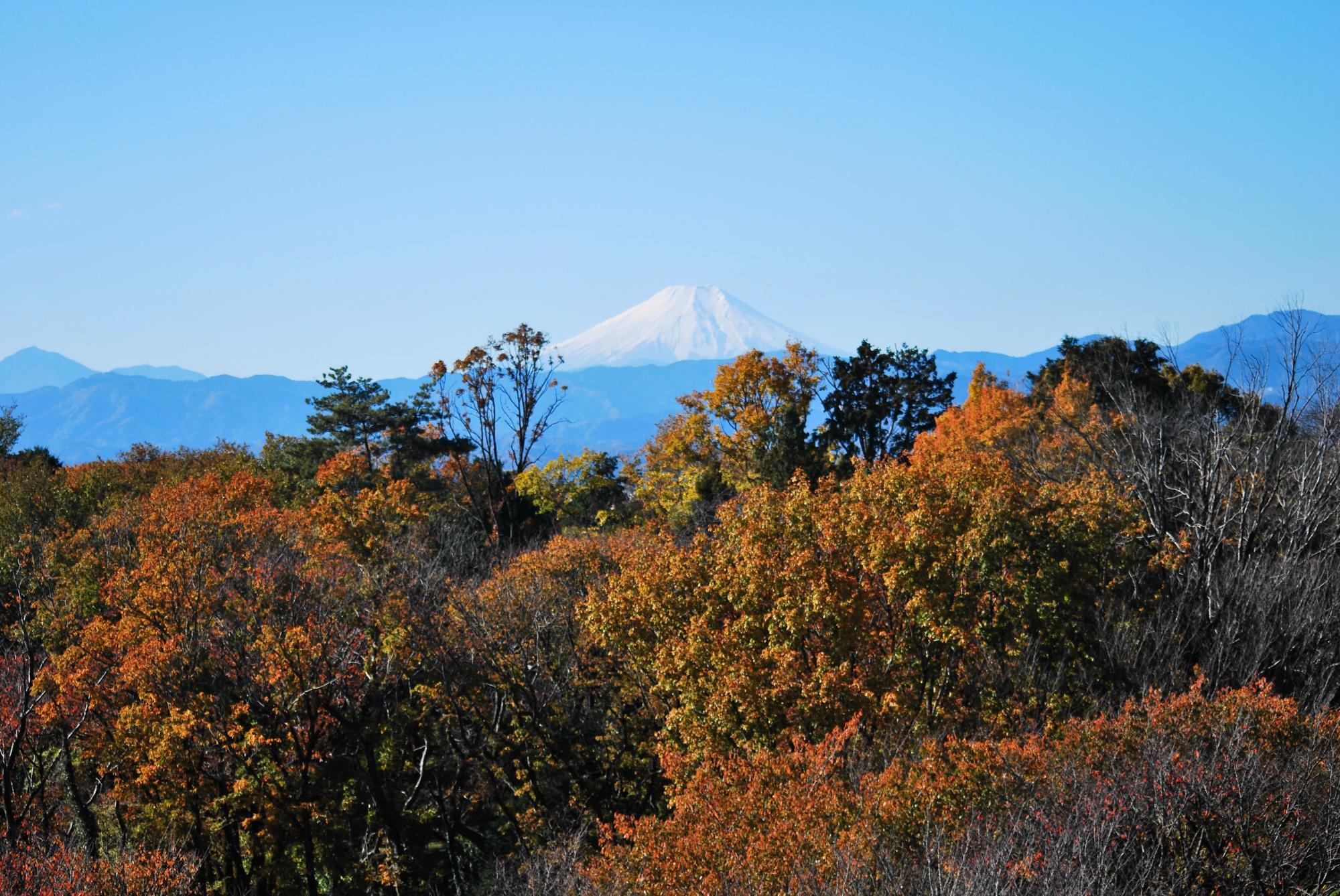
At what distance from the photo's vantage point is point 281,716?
73.9ft

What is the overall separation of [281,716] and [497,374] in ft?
111

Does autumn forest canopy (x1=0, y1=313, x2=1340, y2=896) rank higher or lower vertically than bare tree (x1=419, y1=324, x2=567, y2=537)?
lower

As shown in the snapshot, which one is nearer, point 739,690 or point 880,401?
point 739,690

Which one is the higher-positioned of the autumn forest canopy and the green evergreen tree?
the green evergreen tree

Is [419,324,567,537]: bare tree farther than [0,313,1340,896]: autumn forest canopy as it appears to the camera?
Yes

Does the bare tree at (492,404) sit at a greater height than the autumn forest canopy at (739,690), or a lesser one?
greater

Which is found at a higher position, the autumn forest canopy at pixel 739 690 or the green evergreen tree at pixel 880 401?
the green evergreen tree at pixel 880 401

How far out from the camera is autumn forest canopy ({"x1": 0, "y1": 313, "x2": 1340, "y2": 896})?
12641 mm

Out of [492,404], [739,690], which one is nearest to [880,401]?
[492,404]

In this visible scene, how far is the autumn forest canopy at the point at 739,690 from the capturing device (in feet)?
41.5

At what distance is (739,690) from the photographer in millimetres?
16469

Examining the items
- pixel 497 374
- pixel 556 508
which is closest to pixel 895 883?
pixel 556 508

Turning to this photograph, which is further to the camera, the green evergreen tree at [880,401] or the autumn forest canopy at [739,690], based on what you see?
the green evergreen tree at [880,401]

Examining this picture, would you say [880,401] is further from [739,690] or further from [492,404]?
[739,690]
